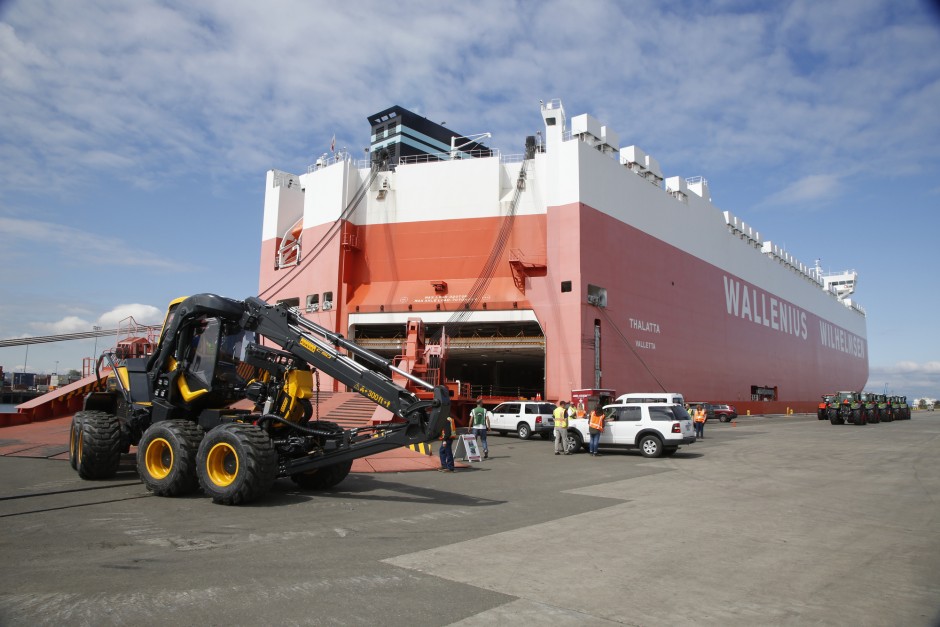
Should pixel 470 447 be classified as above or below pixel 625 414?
below

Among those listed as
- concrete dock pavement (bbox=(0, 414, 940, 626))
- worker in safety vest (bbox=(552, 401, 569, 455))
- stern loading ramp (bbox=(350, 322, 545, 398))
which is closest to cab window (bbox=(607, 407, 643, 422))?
worker in safety vest (bbox=(552, 401, 569, 455))

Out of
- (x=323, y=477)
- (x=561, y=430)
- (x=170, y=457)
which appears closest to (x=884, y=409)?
(x=561, y=430)

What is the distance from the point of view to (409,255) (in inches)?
1407

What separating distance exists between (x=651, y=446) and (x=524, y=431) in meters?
8.94

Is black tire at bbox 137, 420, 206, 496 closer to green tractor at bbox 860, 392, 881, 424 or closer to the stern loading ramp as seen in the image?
the stern loading ramp

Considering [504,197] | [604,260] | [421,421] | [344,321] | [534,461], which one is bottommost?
[534,461]

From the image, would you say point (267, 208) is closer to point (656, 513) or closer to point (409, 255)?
point (409, 255)

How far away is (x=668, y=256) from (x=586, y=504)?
33785 millimetres

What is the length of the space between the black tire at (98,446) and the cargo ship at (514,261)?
16.4m

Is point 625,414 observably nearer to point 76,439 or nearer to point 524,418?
point 524,418

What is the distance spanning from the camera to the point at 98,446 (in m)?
11.8

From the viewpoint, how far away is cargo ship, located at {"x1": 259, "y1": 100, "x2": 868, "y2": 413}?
1291 inches

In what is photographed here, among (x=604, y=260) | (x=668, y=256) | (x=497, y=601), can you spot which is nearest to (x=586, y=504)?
(x=497, y=601)

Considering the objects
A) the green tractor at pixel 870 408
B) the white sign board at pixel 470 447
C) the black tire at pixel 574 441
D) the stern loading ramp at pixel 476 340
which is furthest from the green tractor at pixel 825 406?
the white sign board at pixel 470 447
